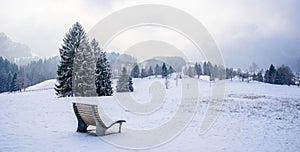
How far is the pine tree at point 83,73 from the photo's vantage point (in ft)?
74.7

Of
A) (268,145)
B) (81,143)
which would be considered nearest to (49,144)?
(81,143)

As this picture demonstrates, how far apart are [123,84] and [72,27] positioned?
19284 mm

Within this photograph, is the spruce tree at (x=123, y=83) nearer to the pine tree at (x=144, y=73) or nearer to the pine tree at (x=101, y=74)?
the pine tree at (x=101, y=74)

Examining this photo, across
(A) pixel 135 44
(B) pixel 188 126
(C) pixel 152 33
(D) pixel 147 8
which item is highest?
(D) pixel 147 8

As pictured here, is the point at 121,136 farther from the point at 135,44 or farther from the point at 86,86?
the point at 86,86

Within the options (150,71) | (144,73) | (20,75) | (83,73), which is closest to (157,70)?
(150,71)

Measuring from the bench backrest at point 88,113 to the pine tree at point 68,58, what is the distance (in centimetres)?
1733

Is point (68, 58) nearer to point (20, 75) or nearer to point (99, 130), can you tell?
point (99, 130)

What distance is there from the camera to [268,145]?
6.12 metres

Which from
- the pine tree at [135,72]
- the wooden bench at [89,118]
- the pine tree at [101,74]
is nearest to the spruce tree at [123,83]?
the pine tree at [101,74]

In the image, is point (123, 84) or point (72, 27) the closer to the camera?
point (72, 27)

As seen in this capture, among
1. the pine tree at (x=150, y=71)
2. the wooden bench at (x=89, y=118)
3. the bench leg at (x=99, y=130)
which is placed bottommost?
the bench leg at (x=99, y=130)

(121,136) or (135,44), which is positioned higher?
(135,44)

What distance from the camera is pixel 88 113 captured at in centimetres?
632
